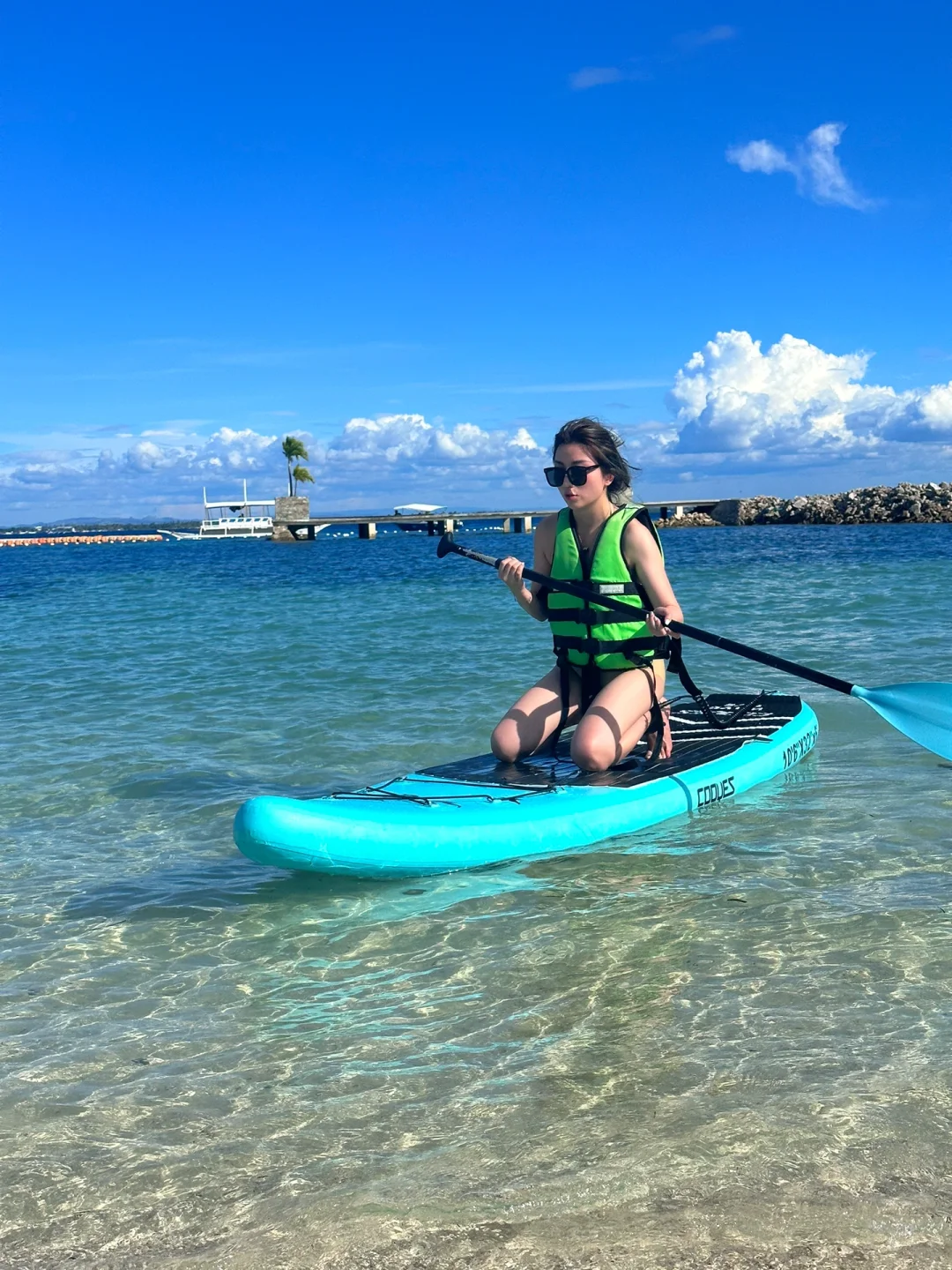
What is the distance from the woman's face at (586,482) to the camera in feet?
18.9

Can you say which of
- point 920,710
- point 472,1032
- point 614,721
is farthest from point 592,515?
point 472,1032

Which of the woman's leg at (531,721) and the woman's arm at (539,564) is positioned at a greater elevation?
the woman's arm at (539,564)

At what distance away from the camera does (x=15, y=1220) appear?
2.80 meters

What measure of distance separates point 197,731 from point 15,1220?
684 centimetres

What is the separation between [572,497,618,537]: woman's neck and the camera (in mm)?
5973

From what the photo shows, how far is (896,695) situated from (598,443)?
2.43m

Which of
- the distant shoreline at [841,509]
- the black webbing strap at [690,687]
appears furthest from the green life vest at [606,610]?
the distant shoreline at [841,509]

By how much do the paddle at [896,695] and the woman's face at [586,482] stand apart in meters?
0.47

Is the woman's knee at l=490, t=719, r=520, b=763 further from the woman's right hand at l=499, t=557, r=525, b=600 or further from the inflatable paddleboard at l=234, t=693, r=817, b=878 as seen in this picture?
the woman's right hand at l=499, t=557, r=525, b=600

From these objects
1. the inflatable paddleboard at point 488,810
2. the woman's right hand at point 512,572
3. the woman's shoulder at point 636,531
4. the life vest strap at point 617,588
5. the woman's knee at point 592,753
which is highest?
the woman's shoulder at point 636,531

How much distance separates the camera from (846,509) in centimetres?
7088

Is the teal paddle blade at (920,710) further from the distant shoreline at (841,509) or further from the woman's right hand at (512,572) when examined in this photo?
the distant shoreline at (841,509)

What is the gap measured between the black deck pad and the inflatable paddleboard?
0.01 meters

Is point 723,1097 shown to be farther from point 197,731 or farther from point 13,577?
point 13,577
